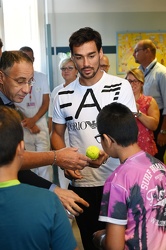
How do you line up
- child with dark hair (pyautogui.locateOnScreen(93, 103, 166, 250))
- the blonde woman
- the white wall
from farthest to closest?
the white wall
the blonde woman
child with dark hair (pyautogui.locateOnScreen(93, 103, 166, 250))

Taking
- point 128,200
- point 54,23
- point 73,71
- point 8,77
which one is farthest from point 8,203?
point 54,23

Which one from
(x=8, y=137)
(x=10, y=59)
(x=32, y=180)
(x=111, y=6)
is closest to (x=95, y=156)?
(x=32, y=180)

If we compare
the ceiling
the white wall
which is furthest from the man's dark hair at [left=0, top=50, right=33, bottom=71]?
the ceiling

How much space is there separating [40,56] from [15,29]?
546 mm

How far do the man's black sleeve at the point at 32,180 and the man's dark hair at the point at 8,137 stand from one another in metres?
0.52

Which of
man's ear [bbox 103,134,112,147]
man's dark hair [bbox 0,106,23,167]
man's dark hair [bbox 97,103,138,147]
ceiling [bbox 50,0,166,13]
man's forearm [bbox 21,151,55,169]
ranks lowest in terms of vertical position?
man's forearm [bbox 21,151,55,169]

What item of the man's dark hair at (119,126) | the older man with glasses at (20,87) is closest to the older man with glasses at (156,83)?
the older man with glasses at (20,87)

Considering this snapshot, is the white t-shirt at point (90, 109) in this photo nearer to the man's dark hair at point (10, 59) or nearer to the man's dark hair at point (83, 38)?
the man's dark hair at point (83, 38)

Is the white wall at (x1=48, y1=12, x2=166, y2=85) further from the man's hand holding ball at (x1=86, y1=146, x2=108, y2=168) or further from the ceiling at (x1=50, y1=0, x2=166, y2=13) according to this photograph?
the man's hand holding ball at (x1=86, y1=146, x2=108, y2=168)

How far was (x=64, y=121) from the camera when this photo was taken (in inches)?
91.7

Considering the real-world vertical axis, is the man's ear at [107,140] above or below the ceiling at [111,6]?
below

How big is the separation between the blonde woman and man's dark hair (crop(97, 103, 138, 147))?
1.66 m

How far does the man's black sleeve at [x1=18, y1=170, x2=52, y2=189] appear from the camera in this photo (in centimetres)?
169

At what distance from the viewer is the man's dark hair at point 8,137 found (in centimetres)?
116
